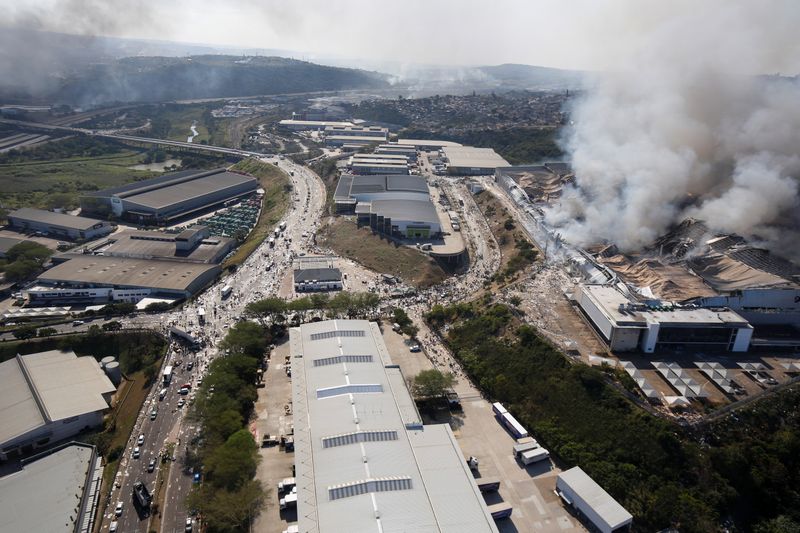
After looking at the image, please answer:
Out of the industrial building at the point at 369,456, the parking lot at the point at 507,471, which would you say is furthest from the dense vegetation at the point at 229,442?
the parking lot at the point at 507,471

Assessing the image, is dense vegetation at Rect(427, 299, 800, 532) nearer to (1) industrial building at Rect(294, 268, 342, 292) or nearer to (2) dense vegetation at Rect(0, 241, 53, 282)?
(1) industrial building at Rect(294, 268, 342, 292)

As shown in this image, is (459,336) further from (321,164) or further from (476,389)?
(321,164)

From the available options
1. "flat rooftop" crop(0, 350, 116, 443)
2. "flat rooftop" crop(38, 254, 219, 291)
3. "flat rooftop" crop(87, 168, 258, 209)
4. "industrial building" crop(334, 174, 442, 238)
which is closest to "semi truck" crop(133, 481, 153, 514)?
"flat rooftop" crop(0, 350, 116, 443)

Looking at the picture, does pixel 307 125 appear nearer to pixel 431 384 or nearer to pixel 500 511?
pixel 431 384

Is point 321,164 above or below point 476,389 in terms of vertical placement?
above

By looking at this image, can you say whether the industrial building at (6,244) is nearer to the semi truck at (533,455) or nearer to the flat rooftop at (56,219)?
the flat rooftop at (56,219)

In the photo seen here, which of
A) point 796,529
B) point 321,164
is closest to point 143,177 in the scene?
point 321,164
